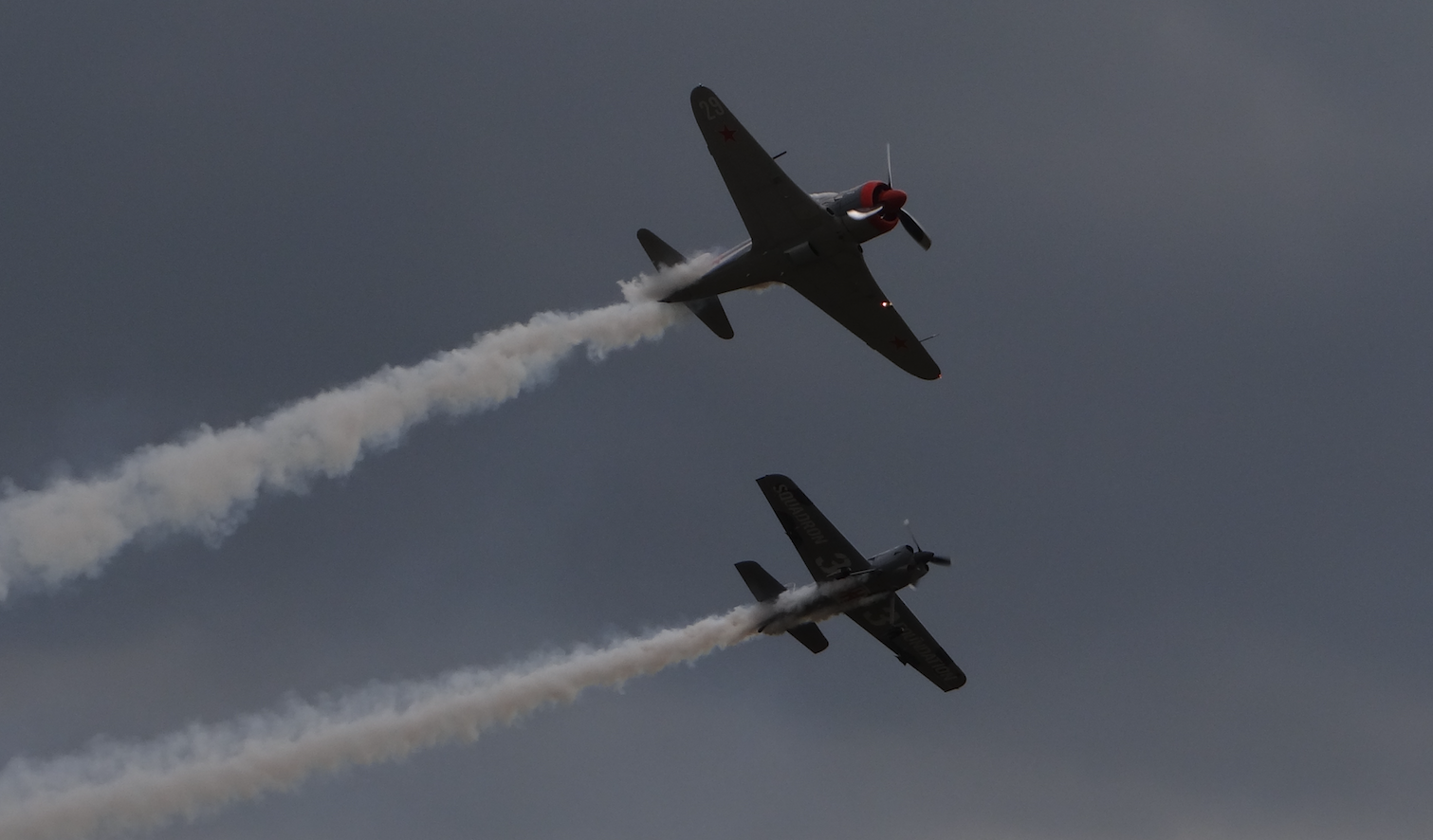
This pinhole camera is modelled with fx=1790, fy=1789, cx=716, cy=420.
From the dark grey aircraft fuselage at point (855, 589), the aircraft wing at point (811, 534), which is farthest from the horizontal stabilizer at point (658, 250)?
the dark grey aircraft fuselage at point (855, 589)

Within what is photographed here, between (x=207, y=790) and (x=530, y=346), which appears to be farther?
(x=530, y=346)

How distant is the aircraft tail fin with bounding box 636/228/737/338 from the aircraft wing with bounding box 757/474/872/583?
177 inches

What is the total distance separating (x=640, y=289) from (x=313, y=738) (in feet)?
50.5

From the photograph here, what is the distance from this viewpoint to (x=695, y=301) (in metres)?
51.0

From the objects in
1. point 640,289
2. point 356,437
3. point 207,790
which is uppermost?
point 640,289

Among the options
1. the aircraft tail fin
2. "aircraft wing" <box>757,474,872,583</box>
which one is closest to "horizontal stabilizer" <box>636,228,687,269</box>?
the aircraft tail fin

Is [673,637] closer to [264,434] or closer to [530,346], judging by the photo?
[530,346]

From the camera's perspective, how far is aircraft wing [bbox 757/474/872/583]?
50188mm

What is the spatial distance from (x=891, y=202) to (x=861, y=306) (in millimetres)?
5531

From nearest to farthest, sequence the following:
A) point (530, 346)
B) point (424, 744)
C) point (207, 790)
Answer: point (207, 790), point (424, 744), point (530, 346)

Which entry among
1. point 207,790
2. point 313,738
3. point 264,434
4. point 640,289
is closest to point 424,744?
point 313,738

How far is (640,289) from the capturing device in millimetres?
51438

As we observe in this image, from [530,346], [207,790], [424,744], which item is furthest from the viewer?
[530,346]

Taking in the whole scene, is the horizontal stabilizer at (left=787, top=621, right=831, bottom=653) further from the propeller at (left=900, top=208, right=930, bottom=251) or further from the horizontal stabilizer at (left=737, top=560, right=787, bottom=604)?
the propeller at (left=900, top=208, right=930, bottom=251)
